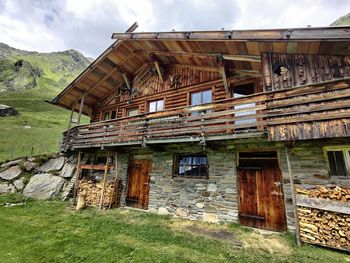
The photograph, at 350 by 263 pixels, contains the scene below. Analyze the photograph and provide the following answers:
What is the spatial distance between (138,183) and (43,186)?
22.5 feet

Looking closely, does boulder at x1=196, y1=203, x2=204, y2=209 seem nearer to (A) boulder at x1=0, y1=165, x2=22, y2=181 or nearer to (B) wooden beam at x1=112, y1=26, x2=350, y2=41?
(B) wooden beam at x1=112, y1=26, x2=350, y2=41

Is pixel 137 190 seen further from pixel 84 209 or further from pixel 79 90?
pixel 79 90

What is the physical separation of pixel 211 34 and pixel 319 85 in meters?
4.39

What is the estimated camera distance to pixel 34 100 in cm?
6475

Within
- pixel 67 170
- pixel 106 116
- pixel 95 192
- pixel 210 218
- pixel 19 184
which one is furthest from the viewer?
pixel 106 116

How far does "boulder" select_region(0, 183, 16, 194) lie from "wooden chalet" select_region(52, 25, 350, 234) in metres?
4.23

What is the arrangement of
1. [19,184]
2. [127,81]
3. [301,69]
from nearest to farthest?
[301,69] → [127,81] → [19,184]

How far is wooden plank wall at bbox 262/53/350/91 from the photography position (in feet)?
21.0

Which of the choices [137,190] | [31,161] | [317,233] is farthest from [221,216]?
[31,161]

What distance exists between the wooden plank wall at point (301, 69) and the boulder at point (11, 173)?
1695cm

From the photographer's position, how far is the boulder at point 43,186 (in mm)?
12508

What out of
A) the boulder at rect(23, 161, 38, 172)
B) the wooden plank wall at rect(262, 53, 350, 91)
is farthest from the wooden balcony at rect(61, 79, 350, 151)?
the boulder at rect(23, 161, 38, 172)

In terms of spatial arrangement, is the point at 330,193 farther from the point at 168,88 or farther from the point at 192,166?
the point at 168,88

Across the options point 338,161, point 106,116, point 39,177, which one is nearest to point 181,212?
point 338,161
